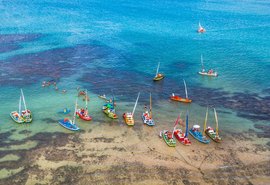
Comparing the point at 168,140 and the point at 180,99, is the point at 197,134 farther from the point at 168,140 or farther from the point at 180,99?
the point at 180,99

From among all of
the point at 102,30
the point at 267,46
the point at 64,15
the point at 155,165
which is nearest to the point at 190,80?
the point at 155,165

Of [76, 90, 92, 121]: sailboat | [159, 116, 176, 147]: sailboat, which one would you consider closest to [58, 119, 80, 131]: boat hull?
[76, 90, 92, 121]: sailboat

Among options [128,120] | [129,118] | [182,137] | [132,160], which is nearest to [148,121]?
[129,118]

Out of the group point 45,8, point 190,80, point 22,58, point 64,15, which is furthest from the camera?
point 45,8

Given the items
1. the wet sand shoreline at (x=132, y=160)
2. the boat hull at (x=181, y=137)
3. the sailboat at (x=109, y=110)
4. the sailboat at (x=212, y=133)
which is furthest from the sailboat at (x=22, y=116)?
the sailboat at (x=212, y=133)

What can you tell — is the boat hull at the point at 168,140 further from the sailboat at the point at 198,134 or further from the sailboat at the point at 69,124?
the sailboat at the point at 69,124

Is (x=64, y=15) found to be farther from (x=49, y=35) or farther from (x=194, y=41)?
(x=194, y=41)
